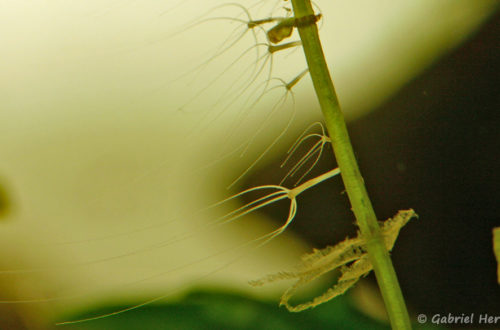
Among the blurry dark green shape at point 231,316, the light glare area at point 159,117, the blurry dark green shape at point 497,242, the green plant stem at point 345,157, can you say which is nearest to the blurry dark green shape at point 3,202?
the light glare area at point 159,117

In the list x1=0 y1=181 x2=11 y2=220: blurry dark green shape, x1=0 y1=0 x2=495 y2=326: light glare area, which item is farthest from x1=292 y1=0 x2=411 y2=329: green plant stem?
x1=0 y1=181 x2=11 y2=220: blurry dark green shape

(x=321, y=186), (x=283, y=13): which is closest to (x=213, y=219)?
(x=321, y=186)

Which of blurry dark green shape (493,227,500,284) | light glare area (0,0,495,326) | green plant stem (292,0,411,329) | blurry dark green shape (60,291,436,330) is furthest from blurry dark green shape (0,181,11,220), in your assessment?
blurry dark green shape (493,227,500,284)

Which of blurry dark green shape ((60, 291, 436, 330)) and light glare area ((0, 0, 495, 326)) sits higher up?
light glare area ((0, 0, 495, 326))

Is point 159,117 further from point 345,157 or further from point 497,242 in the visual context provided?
point 497,242

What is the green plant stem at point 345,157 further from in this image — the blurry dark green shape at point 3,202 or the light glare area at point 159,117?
the blurry dark green shape at point 3,202

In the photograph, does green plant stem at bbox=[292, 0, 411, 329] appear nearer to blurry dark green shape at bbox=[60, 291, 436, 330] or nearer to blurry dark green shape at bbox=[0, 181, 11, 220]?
blurry dark green shape at bbox=[60, 291, 436, 330]

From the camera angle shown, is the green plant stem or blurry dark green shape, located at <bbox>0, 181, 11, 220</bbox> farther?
blurry dark green shape, located at <bbox>0, 181, 11, 220</bbox>

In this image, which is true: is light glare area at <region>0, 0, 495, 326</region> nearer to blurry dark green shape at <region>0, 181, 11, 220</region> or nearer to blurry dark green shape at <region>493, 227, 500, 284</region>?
blurry dark green shape at <region>0, 181, 11, 220</region>
